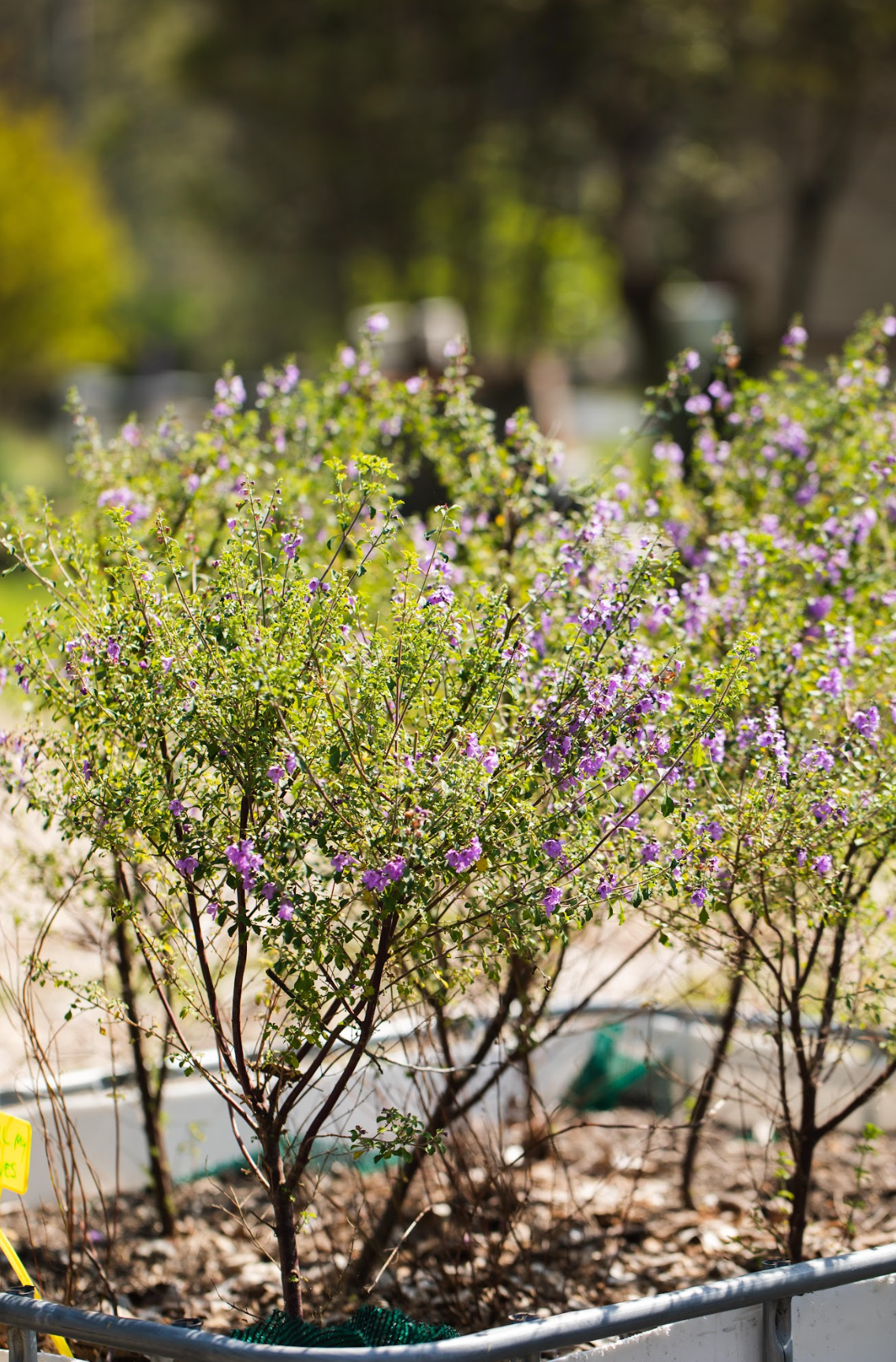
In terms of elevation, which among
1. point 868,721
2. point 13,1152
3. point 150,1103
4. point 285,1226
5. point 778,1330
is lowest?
point 778,1330

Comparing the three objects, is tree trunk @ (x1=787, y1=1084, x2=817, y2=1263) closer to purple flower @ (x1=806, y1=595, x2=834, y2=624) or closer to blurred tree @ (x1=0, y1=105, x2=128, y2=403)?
purple flower @ (x1=806, y1=595, x2=834, y2=624)

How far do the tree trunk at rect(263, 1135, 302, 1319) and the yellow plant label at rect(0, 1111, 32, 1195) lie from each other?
0.58 meters

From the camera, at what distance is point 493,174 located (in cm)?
2408

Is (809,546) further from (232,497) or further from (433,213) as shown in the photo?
(433,213)

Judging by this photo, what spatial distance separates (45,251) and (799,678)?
2369cm

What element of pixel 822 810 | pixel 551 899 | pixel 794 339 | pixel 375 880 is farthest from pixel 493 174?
pixel 375 880

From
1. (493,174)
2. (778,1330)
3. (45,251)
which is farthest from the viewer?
(45,251)

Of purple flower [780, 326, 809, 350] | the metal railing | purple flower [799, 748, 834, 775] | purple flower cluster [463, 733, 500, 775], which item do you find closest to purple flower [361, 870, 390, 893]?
purple flower cluster [463, 733, 500, 775]

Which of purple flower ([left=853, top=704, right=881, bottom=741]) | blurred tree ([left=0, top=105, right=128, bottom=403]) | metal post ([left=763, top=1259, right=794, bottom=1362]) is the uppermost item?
blurred tree ([left=0, top=105, right=128, bottom=403])

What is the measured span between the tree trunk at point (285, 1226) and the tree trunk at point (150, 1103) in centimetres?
90

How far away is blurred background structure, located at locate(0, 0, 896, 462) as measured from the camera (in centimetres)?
2048

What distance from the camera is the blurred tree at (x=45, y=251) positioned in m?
24.5

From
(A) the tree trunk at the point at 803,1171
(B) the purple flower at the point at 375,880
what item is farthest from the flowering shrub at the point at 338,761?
(A) the tree trunk at the point at 803,1171

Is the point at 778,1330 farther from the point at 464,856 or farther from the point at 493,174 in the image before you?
the point at 493,174
